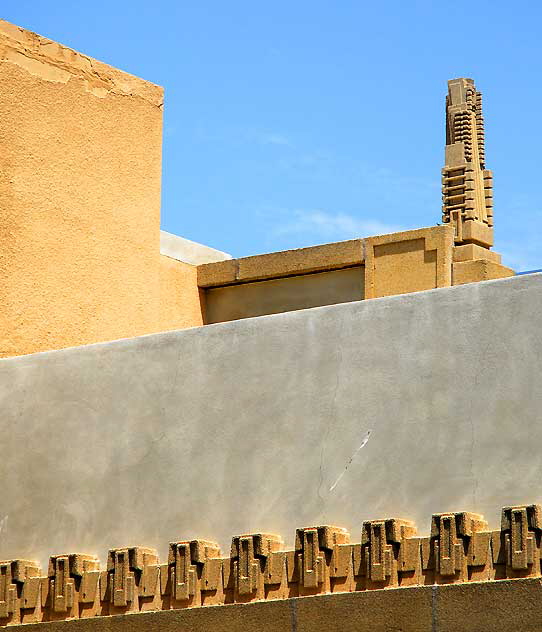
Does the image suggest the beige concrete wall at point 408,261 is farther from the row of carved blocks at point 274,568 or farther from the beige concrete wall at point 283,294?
the row of carved blocks at point 274,568

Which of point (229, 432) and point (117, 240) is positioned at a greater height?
point (117, 240)

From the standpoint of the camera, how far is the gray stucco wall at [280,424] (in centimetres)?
732

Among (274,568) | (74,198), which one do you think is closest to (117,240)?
(74,198)

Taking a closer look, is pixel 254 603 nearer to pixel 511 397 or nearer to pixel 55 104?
pixel 511 397

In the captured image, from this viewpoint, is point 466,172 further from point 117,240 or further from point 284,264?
point 117,240

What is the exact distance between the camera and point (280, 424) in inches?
319

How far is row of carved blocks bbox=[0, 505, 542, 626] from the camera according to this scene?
22.7 ft

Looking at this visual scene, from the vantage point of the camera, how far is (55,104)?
10.7 metres

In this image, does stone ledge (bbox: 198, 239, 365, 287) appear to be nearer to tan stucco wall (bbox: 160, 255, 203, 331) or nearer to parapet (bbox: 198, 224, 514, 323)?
parapet (bbox: 198, 224, 514, 323)

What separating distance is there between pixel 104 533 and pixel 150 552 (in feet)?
1.59

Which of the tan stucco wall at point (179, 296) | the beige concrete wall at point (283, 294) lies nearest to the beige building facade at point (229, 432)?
the tan stucco wall at point (179, 296)

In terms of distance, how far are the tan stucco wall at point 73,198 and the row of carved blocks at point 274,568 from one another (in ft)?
6.76

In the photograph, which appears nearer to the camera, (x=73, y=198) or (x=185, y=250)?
(x=73, y=198)

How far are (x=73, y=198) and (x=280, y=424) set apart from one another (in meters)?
3.37
